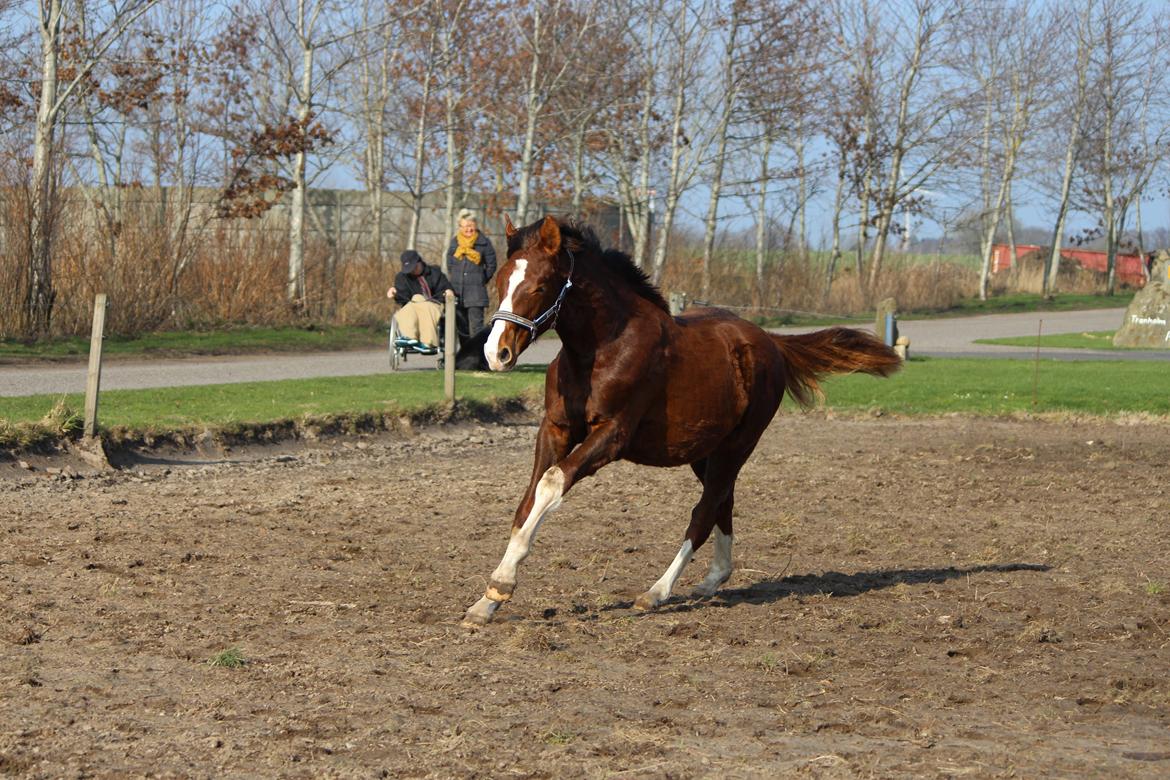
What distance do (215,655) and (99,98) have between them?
72.5 ft

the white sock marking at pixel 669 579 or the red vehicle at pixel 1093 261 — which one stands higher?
the red vehicle at pixel 1093 261

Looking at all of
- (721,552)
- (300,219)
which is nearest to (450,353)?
(721,552)

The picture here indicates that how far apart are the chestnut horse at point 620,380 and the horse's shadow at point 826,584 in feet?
0.49

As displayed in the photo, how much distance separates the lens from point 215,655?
6031 mm

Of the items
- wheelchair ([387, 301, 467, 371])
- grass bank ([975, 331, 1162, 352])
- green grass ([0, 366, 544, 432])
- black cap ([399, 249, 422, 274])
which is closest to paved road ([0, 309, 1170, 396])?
wheelchair ([387, 301, 467, 371])

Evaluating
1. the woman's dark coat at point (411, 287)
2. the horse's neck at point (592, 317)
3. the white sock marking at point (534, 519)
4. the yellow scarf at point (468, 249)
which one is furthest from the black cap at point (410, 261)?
the white sock marking at point (534, 519)

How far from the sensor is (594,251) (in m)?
7.07

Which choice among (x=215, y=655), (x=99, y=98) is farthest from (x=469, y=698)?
(x=99, y=98)

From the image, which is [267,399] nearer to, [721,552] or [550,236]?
[721,552]

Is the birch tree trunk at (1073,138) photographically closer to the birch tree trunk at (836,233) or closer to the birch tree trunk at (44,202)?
the birch tree trunk at (836,233)

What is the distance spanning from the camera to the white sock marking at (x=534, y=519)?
6.77 meters

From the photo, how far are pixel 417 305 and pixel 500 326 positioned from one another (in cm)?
1289

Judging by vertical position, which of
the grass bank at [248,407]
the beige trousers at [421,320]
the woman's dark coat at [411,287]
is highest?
the woman's dark coat at [411,287]

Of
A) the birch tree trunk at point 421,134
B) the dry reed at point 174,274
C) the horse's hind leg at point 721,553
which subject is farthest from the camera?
the birch tree trunk at point 421,134
